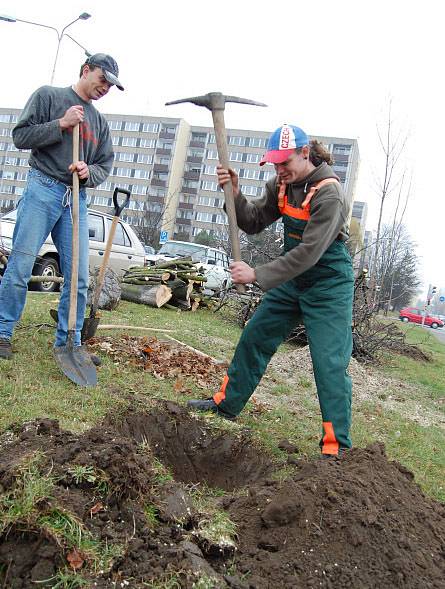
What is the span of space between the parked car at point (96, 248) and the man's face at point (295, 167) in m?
5.98

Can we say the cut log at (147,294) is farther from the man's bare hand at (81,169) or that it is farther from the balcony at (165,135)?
the balcony at (165,135)

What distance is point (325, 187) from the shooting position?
10.8 feet

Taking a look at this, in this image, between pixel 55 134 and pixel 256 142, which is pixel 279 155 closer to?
pixel 55 134

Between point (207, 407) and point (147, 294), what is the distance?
6.79 meters

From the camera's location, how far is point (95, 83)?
4.03 meters

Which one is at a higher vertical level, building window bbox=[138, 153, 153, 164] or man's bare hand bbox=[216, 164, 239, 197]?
building window bbox=[138, 153, 153, 164]

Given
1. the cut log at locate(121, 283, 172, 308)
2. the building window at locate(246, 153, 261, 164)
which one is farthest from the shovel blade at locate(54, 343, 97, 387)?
the building window at locate(246, 153, 261, 164)

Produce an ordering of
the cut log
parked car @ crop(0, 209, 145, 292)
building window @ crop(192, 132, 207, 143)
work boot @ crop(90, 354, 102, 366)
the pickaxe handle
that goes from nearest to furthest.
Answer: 1. the pickaxe handle
2. work boot @ crop(90, 354, 102, 366)
3. parked car @ crop(0, 209, 145, 292)
4. the cut log
5. building window @ crop(192, 132, 207, 143)

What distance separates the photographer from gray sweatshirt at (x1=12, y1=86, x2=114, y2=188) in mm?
3904

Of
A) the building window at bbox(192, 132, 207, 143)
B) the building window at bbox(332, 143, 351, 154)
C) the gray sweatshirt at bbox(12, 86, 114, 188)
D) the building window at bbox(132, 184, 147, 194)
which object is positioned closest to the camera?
the gray sweatshirt at bbox(12, 86, 114, 188)

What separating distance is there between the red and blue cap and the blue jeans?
5.56 ft

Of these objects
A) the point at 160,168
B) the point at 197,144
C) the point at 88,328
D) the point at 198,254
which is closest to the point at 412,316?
the point at 198,254

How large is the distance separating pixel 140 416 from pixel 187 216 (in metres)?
80.1

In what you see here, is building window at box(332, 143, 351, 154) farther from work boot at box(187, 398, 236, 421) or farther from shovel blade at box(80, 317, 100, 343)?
work boot at box(187, 398, 236, 421)
